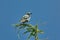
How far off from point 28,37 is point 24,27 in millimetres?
99

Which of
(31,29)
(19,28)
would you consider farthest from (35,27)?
(19,28)

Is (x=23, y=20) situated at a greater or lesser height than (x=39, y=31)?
greater

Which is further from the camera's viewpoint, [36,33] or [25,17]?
[25,17]

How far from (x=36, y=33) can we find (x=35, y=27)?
56 millimetres

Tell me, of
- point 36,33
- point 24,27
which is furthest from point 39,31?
point 24,27

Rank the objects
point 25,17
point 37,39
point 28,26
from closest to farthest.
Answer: point 37,39 → point 28,26 → point 25,17

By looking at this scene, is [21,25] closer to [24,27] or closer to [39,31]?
[24,27]

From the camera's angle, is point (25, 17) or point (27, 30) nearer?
point (27, 30)

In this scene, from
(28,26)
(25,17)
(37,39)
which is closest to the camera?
(37,39)

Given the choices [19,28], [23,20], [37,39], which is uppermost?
[23,20]

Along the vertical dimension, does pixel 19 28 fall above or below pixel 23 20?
below

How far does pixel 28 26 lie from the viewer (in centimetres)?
127

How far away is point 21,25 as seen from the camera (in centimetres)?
123

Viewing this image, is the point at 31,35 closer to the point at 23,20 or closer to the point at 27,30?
the point at 27,30
